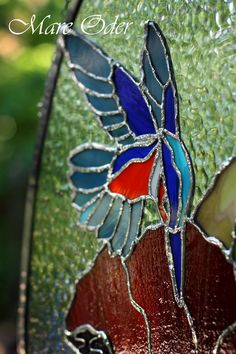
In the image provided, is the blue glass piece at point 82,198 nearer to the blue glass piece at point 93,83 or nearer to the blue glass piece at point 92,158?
the blue glass piece at point 92,158

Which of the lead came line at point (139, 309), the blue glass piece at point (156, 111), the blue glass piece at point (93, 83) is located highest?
the blue glass piece at point (93, 83)

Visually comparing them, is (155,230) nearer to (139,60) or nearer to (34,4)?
(139,60)

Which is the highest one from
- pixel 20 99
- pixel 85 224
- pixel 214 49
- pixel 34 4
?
pixel 34 4

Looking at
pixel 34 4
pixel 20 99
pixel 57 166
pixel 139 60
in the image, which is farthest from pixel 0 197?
pixel 139 60

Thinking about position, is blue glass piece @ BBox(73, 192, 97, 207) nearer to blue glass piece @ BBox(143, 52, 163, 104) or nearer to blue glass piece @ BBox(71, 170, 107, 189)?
blue glass piece @ BBox(71, 170, 107, 189)

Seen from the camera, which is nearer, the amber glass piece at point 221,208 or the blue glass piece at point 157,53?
the amber glass piece at point 221,208

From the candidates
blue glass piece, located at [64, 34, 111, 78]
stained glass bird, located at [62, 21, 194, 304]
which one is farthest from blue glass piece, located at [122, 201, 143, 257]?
blue glass piece, located at [64, 34, 111, 78]

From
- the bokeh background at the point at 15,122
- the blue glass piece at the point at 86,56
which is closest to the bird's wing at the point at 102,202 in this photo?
the blue glass piece at the point at 86,56

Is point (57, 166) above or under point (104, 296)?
above
